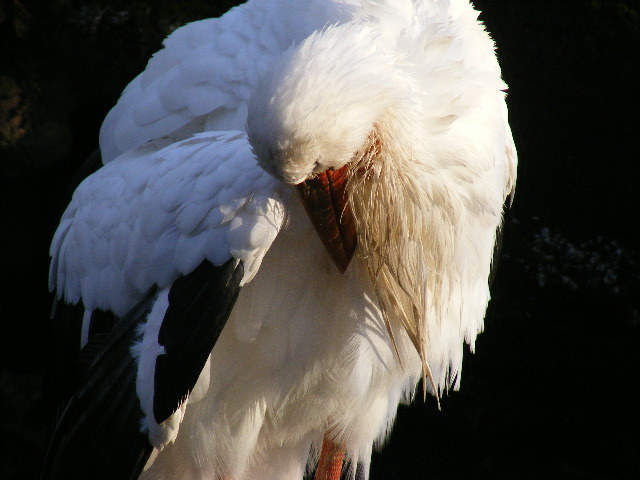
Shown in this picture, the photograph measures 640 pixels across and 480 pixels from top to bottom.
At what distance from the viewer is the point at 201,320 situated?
1.84 m

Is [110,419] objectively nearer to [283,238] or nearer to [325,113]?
[283,238]

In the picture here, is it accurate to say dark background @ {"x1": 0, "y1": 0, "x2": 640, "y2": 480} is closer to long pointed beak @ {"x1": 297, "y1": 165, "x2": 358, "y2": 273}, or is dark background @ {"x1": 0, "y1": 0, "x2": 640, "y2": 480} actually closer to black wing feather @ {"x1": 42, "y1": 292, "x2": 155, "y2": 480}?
black wing feather @ {"x1": 42, "y1": 292, "x2": 155, "y2": 480}

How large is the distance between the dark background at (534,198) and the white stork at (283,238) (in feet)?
3.42

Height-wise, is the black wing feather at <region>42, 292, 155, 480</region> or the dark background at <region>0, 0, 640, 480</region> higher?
the black wing feather at <region>42, 292, 155, 480</region>

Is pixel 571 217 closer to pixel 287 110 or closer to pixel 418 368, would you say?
pixel 418 368

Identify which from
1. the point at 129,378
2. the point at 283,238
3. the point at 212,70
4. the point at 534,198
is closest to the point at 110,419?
the point at 129,378

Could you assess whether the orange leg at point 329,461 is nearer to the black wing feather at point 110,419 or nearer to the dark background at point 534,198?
the black wing feather at point 110,419

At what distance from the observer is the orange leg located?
2.70m

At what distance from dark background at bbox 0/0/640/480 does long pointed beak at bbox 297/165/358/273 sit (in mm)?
1826

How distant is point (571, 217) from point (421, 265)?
1765 mm

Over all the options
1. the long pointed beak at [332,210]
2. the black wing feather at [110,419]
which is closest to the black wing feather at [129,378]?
the black wing feather at [110,419]

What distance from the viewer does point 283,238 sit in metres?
1.99

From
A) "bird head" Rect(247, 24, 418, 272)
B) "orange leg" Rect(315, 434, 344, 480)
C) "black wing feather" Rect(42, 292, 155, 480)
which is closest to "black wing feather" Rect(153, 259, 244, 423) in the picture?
"black wing feather" Rect(42, 292, 155, 480)

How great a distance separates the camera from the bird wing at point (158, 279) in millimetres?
1826
